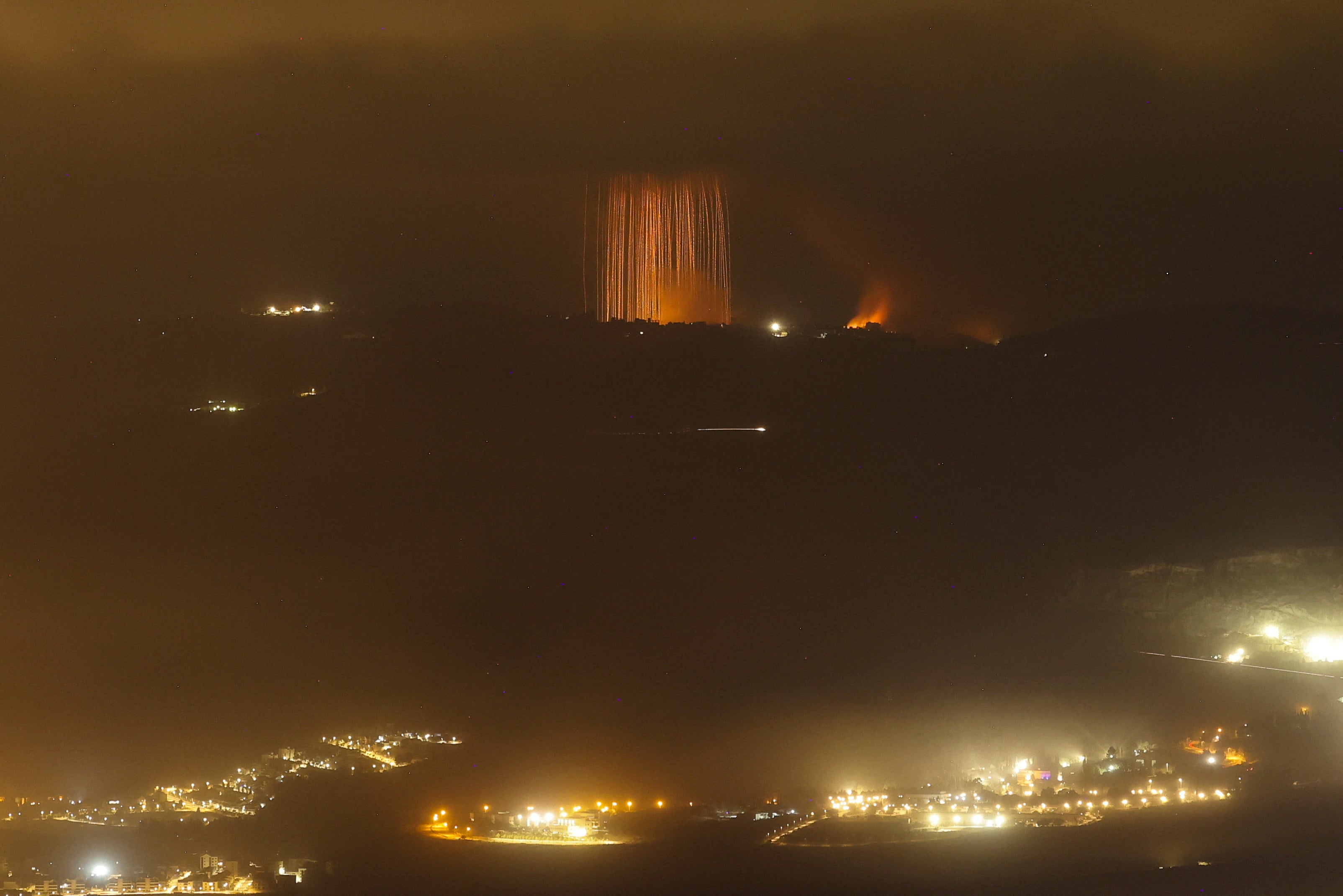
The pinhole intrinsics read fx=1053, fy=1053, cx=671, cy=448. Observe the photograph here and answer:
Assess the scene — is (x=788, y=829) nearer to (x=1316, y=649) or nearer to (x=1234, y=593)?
(x=1316, y=649)

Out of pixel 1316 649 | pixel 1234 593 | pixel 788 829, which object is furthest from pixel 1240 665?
pixel 788 829

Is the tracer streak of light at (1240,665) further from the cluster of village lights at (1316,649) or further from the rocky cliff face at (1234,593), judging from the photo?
the rocky cliff face at (1234,593)

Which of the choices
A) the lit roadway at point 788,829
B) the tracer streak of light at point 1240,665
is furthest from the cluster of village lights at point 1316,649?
the lit roadway at point 788,829

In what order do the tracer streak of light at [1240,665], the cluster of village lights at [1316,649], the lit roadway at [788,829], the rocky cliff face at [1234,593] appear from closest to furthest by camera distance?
the lit roadway at [788,829], the tracer streak of light at [1240,665], the cluster of village lights at [1316,649], the rocky cliff face at [1234,593]

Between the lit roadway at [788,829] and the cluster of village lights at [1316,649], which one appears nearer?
the lit roadway at [788,829]

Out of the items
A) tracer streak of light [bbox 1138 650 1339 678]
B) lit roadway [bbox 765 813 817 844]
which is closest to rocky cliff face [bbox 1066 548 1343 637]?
tracer streak of light [bbox 1138 650 1339 678]

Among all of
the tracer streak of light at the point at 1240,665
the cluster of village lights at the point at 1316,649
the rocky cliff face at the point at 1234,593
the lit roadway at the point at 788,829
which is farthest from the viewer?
the rocky cliff face at the point at 1234,593
